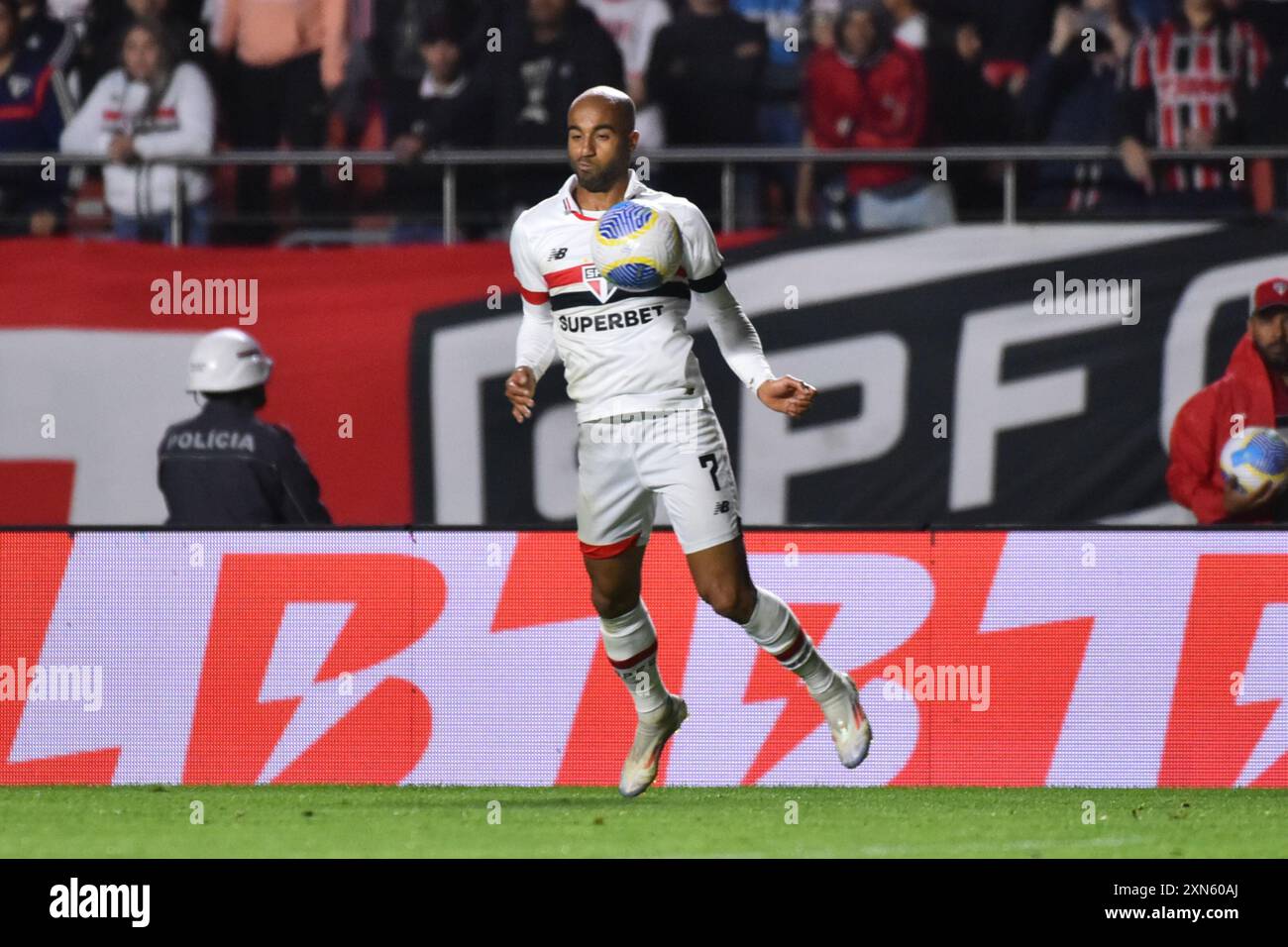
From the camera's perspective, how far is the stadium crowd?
11891mm

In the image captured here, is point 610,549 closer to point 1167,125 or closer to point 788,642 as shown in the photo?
point 788,642

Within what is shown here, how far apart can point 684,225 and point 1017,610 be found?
8.10 ft

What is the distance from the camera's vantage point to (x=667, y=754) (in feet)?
30.0

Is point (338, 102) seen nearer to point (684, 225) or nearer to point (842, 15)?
point (842, 15)

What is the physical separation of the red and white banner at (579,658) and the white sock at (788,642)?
50.3 inches

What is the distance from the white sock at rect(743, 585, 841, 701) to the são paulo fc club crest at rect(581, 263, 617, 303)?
111cm

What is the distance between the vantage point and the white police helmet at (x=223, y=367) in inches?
396

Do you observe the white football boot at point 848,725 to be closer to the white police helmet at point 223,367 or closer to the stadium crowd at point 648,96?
the white police helmet at point 223,367

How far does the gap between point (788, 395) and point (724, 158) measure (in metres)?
4.50

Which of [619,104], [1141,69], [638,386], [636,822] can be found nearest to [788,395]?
[638,386]

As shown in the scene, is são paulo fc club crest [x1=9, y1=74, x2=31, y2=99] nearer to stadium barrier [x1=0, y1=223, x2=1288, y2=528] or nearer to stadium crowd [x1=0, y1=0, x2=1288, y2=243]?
stadium crowd [x1=0, y1=0, x2=1288, y2=243]

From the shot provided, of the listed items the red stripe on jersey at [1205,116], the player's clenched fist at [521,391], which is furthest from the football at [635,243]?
the red stripe on jersey at [1205,116]
